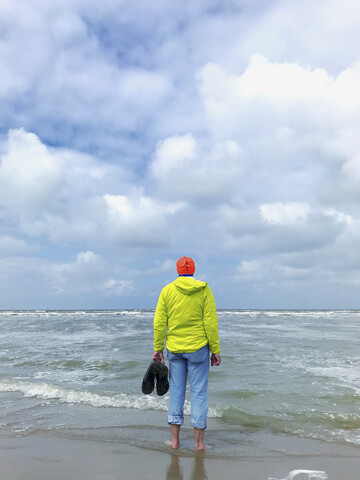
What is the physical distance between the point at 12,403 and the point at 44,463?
3.23 m

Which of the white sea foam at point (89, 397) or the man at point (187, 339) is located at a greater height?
the man at point (187, 339)

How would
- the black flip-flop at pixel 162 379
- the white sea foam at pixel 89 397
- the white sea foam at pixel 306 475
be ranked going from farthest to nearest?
the white sea foam at pixel 89 397, the black flip-flop at pixel 162 379, the white sea foam at pixel 306 475

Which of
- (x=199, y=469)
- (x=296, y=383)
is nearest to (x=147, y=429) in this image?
(x=199, y=469)

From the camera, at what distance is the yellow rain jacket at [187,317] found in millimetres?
4676

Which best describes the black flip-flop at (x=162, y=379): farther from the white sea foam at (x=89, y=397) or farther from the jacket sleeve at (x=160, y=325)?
the white sea foam at (x=89, y=397)

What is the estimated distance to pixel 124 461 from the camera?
4.16 metres

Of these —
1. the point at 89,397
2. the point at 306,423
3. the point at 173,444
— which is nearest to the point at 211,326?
the point at 173,444

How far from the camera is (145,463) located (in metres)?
4.13

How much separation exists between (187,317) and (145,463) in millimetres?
1621

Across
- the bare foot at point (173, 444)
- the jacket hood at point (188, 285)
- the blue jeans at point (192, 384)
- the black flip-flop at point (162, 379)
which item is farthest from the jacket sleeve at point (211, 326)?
the bare foot at point (173, 444)

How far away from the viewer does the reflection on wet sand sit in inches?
150

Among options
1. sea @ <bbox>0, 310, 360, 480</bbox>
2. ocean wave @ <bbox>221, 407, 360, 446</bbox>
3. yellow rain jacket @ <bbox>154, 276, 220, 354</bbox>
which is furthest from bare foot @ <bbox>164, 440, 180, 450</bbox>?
ocean wave @ <bbox>221, 407, 360, 446</bbox>

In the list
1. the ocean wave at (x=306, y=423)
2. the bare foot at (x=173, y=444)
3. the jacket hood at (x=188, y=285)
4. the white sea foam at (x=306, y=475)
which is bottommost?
the ocean wave at (x=306, y=423)

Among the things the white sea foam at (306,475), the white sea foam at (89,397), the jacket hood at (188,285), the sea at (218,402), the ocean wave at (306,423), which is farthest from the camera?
the white sea foam at (89,397)
